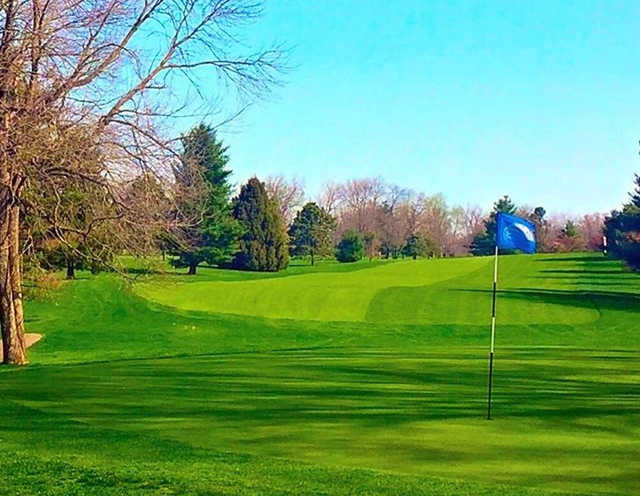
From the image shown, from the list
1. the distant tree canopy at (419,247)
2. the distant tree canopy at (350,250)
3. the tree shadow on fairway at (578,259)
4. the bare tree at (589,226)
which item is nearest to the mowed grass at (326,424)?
the tree shadow on fairway at (578,259)

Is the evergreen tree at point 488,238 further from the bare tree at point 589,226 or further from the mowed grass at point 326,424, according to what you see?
the mowed grass at point 326,424

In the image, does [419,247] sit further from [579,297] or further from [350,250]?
[579,297]

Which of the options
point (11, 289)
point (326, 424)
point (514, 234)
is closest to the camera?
point (326, 424)

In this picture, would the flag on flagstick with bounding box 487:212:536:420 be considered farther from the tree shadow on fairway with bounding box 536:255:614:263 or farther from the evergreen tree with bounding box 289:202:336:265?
the evergreen tree with bounding box 289:202:336:265

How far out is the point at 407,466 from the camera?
27.9 ft

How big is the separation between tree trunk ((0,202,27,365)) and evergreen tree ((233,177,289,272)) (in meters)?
41.4

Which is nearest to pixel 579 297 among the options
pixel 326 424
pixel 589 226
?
pixel 326 424

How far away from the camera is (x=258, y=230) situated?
215ft

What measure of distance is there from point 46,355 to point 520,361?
17.8 metres

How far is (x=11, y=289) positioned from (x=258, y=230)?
43.2m

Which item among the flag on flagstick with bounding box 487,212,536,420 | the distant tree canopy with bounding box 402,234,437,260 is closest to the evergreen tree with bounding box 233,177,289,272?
the distant tree canopy with bounding box 402,234,437,260

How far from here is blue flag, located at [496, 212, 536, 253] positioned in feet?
40.3

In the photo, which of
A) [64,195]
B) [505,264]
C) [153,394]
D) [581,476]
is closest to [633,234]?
[505,264]

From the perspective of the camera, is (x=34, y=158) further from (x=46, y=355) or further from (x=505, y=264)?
(x=505, y=264)
